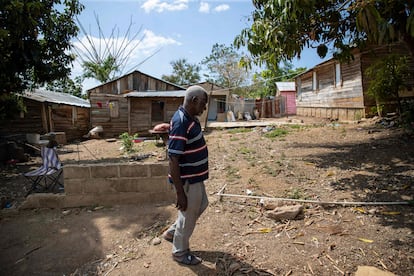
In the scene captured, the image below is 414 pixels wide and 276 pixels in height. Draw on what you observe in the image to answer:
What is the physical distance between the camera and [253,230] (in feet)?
10.1

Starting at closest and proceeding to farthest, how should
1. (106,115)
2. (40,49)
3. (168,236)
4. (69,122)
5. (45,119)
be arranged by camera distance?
1. (168,236)
2. (40,49)
3. (45,119)
4. (69,122)
5. (106,115)

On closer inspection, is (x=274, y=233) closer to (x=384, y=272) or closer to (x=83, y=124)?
(x=384, y=272)

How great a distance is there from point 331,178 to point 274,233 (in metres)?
2.28

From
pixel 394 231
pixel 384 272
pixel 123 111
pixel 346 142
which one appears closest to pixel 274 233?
pixel 384 272

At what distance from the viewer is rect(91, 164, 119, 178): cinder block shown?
3863 millimetres

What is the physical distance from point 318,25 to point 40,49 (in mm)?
7568

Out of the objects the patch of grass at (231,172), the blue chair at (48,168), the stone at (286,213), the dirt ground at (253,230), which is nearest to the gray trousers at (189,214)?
the dirt ground at (253,230)

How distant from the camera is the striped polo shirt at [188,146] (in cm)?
213

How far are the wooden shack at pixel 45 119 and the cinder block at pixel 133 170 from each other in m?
10.6

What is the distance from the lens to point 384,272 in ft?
7.04

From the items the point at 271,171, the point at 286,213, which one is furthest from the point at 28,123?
the point at 286,213

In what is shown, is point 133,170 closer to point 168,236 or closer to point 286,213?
point 168,236

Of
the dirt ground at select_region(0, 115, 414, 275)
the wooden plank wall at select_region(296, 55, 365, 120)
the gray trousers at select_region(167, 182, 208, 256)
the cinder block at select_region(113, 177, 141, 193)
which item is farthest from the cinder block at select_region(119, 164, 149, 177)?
the wooden plank wall at select_region(296, 55, 365, 120)

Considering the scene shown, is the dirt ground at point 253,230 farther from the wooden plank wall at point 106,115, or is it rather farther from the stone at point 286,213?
the wooden plank wall at point 106,115
